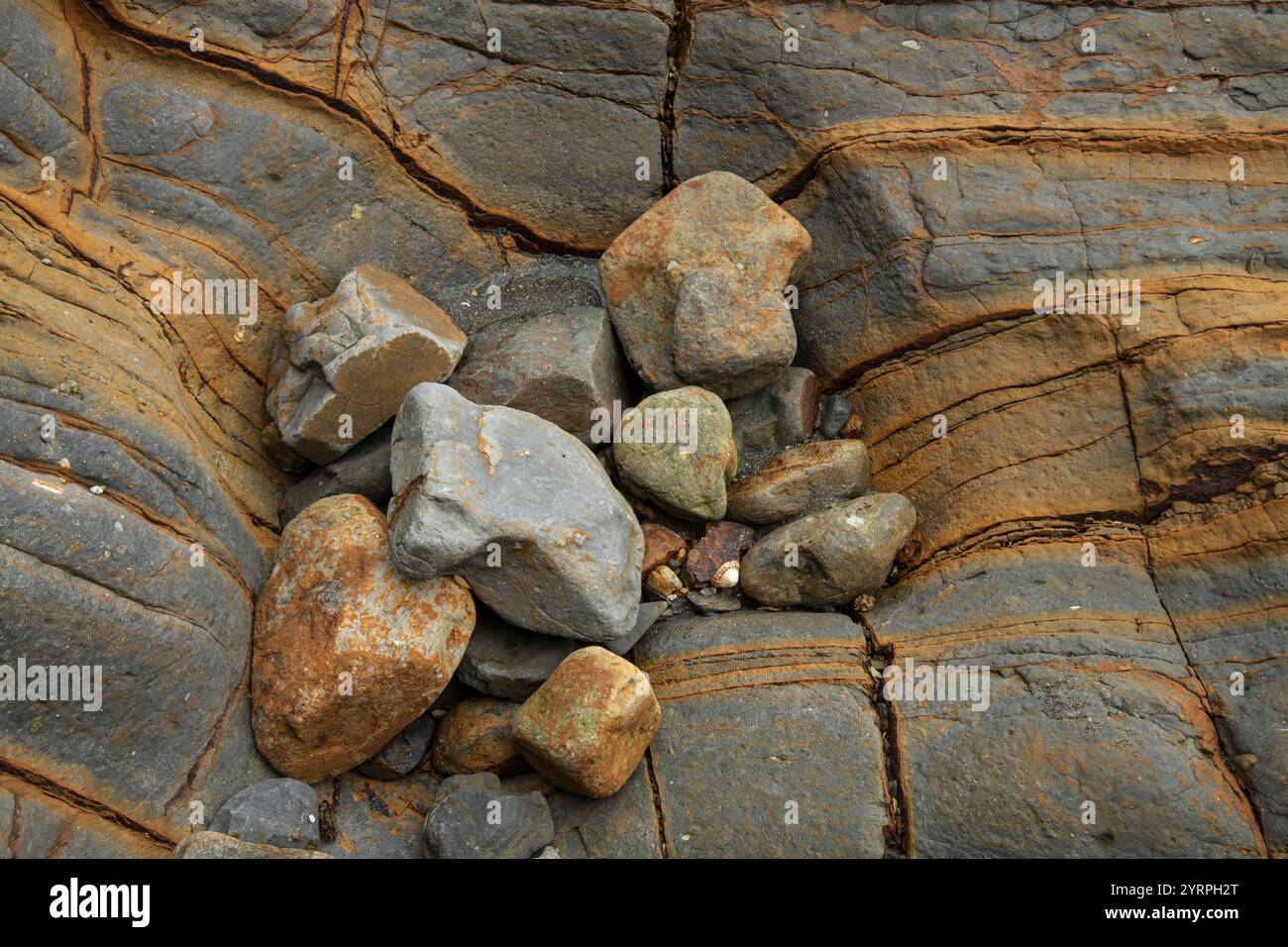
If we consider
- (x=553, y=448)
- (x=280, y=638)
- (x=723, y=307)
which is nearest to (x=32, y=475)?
(x=280, y=638)

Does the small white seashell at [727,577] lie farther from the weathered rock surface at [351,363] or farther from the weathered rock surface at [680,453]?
the weathered rock surface at [351,363]

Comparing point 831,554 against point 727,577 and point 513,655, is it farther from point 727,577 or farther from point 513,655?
point 513,655

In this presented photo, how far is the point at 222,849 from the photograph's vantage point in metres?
3.81

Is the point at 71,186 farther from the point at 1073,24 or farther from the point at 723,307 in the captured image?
the point at 1073,24

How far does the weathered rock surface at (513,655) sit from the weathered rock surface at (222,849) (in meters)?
1.05

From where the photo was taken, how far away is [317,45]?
532 centimetres

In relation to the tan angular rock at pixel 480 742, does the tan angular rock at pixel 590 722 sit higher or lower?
higher

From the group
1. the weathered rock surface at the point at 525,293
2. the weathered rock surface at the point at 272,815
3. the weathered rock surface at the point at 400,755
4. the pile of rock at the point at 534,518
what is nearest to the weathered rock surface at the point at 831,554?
the pile of rock at the point at 534,518

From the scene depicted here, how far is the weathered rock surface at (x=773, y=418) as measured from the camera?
216 inches

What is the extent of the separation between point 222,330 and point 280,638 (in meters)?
1.57

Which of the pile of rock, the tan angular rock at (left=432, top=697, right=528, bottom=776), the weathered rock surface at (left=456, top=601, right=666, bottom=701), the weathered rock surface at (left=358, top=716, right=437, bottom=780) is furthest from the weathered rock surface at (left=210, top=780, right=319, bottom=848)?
the weathered rock surface at (left=456, top=601, right=666, bottom=701)

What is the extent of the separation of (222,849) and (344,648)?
871 mm

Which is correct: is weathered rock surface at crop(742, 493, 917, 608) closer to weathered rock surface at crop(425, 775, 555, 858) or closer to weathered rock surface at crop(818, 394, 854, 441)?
weathered rock surface at crop(818, 394, 854, 441)

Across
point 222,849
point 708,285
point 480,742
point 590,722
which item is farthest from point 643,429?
point 222,849
